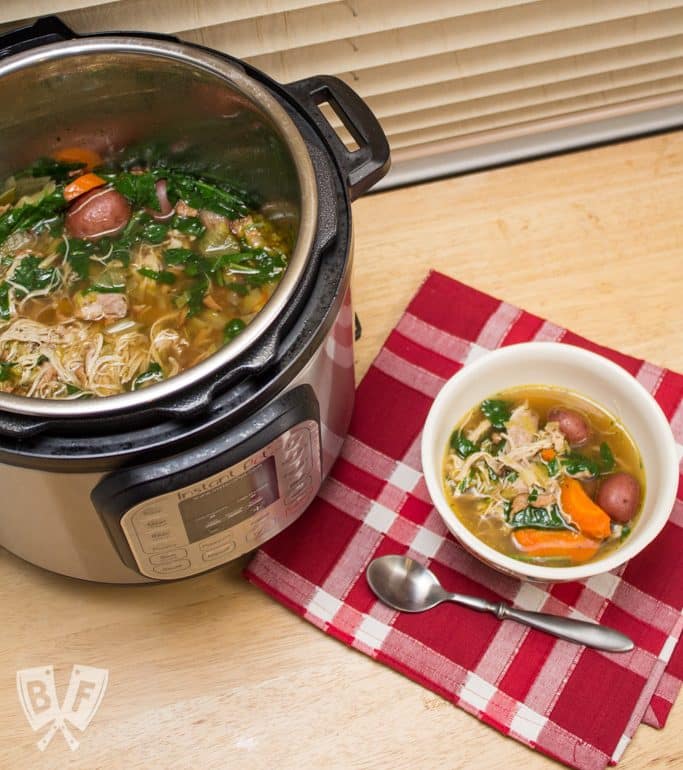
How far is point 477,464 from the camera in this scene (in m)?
1.43

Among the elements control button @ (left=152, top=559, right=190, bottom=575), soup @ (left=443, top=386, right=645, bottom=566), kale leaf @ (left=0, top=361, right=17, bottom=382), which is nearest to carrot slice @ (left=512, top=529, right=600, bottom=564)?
soup @ (left=443, top=386, right=645, bottom=566)

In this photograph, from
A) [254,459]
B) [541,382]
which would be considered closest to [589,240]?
[541,382]

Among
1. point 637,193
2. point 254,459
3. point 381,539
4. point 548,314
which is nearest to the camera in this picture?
point 254,459

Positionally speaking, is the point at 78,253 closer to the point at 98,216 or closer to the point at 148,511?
the point at 98,216

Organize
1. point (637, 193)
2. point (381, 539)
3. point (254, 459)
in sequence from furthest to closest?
point (637, 193)
point (381, 539)
point (254, 459)

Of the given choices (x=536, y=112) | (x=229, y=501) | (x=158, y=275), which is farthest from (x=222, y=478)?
(x=536, y=112)

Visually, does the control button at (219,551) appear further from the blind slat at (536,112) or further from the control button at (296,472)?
the blind slat at (536,112)

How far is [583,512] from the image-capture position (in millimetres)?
1369

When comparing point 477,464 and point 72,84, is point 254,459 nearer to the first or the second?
point 477,464

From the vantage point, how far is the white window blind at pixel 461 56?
150 centimetres

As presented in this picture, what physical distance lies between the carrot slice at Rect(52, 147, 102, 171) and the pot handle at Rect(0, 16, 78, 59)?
6.8 inches

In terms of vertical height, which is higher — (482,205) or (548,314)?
(482,205)

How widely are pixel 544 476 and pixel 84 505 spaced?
64 centimetres

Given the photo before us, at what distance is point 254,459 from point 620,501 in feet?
1.75
